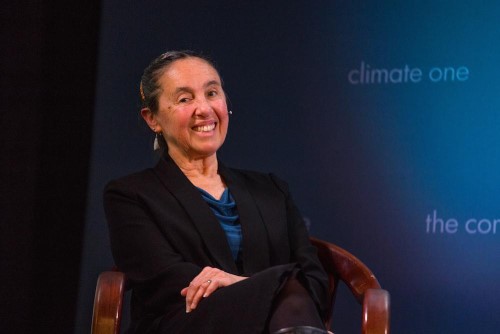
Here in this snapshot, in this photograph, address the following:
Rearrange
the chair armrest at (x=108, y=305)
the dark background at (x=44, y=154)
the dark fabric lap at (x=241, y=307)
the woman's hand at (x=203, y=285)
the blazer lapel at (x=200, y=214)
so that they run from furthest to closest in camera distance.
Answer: the dark background at (x=44, y=154) < the blazer lapel at (x=200, y=214) < the chair armrest at (x=108, y=305) < the woman's hand at (x=203, y=285) < the dark fabric lap at (x=241, y=307)

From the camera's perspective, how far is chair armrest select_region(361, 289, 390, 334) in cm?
221

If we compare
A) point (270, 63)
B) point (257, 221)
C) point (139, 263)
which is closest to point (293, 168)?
point (270, 63)

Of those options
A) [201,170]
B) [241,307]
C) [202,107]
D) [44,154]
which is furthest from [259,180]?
[44,154]

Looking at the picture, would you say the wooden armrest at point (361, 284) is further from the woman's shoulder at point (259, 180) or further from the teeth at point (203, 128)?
the teeth at point (203, 128)

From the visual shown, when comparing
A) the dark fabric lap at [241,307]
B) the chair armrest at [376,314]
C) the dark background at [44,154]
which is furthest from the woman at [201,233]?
the dark background at [44,154]

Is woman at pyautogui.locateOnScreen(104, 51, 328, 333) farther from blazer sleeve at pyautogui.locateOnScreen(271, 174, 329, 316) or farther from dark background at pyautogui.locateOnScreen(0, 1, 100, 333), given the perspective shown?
dark background at pyautogui.locateOnScreen(0, 1, 100, 333)

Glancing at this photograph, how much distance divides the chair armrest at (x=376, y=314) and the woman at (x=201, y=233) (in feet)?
0.47

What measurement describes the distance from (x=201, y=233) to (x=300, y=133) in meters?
1.15

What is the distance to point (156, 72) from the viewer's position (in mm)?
2744

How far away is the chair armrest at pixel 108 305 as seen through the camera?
2303 mm

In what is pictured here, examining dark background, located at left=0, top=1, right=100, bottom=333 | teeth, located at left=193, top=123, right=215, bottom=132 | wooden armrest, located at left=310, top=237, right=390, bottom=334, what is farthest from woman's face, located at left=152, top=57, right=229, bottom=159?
dark background, located at left=0, top=1, right=100, bottom=333

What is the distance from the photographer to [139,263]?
2404 millimetres

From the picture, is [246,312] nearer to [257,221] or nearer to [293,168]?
[257,221]

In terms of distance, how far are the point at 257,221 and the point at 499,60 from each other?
51.4 inches
